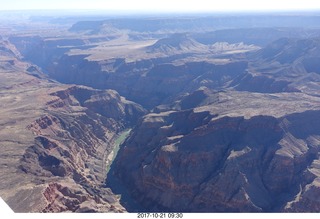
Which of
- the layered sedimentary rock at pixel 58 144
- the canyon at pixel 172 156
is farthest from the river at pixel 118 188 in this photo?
the layered sedimentary rock at pixel 58 144

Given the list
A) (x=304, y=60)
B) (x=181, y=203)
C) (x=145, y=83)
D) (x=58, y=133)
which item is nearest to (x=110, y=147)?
(x=58, y=133)

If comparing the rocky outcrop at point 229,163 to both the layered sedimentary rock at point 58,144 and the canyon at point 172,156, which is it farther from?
the layered sedimentary rock at point 58,144

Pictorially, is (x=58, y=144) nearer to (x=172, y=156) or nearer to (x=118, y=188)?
(x=118, y=188)

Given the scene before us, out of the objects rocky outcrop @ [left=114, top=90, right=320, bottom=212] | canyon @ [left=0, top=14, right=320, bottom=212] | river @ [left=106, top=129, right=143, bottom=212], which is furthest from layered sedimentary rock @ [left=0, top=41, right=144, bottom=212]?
rocky outcrop @ [left=114, top=90, right=320, bottom=212]

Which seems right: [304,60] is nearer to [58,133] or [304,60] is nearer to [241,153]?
[241,153]

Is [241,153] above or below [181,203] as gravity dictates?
above

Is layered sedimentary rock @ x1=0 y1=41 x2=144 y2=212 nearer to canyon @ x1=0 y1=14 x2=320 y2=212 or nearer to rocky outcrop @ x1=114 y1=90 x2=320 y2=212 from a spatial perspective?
canyon @ x1=0 y1=14 x2=320 y2=212
